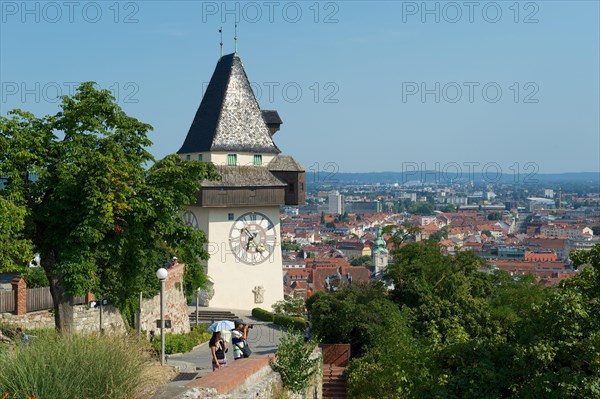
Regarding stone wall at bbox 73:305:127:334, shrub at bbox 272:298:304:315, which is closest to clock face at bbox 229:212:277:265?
shrub at bbox 272:298:304:315

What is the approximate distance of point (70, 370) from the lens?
6.80m

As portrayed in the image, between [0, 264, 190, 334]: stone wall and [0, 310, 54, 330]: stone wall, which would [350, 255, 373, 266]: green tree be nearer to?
[0, 264, 190, 334]: stone wall

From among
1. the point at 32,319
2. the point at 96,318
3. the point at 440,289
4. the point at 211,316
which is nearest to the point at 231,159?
the point at 211,316

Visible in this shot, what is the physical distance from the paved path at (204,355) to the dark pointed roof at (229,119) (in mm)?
7214

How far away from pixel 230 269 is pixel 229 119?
254 inches

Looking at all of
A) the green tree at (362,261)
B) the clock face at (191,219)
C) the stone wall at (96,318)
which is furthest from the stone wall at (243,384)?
the green tree at (362,261)

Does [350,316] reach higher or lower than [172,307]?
higher

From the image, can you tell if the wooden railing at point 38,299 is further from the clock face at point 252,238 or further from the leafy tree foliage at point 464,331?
the clock face at point 252,238

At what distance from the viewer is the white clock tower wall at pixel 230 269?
35.2 metres

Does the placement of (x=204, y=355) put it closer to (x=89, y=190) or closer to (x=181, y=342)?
(x=181, y=342)

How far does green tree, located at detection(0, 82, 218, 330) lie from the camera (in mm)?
13266

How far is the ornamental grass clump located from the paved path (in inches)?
12.7

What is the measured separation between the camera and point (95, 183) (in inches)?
520

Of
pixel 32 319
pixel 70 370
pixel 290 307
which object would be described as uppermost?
pixel 70 370
